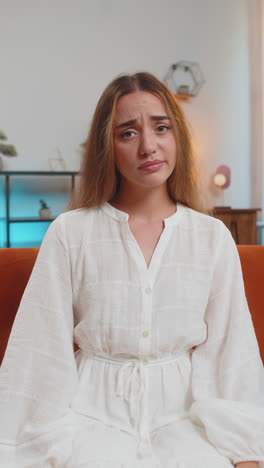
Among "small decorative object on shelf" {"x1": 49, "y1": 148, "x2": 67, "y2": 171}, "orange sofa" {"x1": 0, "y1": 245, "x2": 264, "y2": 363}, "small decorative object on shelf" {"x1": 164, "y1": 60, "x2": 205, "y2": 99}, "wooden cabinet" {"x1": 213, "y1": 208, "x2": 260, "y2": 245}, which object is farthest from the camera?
"small decorative object on shelf" {"x1": 164, "y1": 60, "x2": 205, "y2": 99}

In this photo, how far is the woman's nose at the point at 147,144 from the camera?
1070 mm

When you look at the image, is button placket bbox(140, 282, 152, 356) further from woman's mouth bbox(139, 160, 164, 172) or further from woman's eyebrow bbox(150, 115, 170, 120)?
woman's eyebrow bbox(150, 115, 170, 120)

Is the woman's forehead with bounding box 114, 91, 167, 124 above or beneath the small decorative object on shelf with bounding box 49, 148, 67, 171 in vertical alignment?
beneath

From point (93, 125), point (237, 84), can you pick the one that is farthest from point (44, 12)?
point (93, 125)

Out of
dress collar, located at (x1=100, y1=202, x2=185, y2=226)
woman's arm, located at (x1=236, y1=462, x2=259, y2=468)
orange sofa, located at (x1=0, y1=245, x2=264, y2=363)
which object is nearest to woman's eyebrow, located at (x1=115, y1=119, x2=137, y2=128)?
dress collar, located at (x1=100, y1=202, x2=185, y2=226)

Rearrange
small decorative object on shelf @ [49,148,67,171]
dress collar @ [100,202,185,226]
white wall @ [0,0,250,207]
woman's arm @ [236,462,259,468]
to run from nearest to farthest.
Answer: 1. woman's arm @ [236,462,259,468]
2. dress collar @ [100,202,185,226]
3. white wall @ [0,0,250,207]
4. small decorative object on shelf @ [49,148,67,171]

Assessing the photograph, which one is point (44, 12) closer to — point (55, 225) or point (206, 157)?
point (206, 157)

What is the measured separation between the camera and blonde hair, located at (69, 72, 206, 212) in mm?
1136

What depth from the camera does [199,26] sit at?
5.36m

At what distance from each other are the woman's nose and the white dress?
158mm

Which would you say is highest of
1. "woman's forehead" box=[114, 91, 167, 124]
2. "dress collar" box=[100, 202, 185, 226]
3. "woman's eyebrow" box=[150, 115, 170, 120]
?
"woman's forehead" box=[114, 91, 167, 124]

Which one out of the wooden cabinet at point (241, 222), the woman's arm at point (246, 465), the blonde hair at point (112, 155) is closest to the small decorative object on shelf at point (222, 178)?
the wooden cabinet at point (241, 222)

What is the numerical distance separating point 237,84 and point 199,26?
29.2 inches

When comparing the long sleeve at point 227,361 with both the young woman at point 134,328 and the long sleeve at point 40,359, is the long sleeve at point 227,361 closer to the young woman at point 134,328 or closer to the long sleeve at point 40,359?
the young woman at point 134,328
